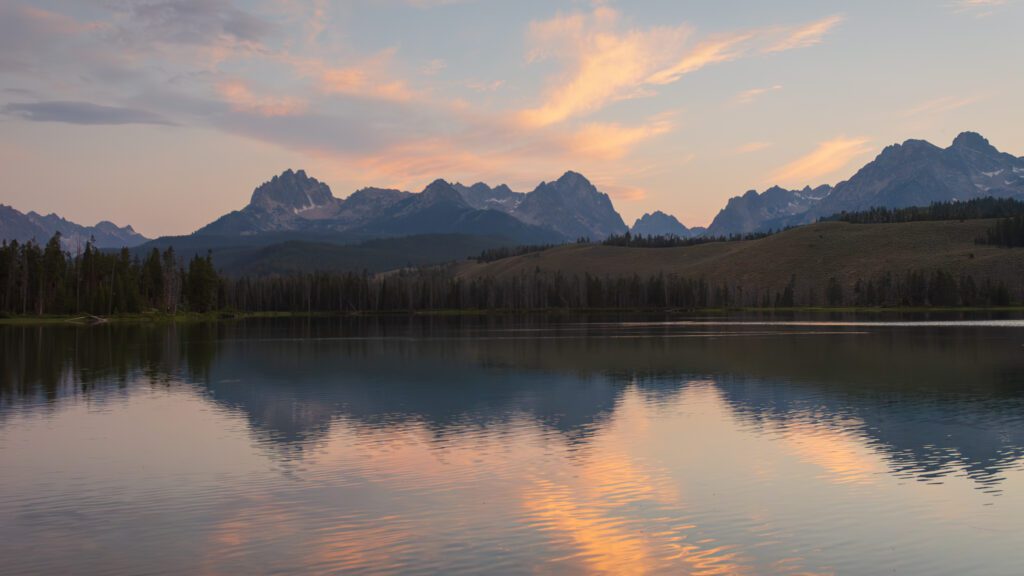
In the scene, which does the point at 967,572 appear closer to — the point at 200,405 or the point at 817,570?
the point at 817,570

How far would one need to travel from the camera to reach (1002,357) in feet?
269

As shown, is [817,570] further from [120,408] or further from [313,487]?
[120,408]

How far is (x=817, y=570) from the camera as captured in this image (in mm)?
20688

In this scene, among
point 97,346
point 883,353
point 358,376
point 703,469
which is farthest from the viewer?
point 97,346

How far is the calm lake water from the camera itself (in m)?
22.1

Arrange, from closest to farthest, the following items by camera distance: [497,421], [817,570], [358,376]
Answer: [817,570]
[497,421]
[358,376]

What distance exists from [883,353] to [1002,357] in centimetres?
1157

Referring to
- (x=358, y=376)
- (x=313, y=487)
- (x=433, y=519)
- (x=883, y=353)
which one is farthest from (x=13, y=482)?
(x=883, y=353)

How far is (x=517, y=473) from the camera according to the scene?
32.2 metres

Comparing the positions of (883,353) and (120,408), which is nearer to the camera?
(120,408)

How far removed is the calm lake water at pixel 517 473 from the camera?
22141 mm

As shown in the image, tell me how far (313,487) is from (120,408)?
90.0ft

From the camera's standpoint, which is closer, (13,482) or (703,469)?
(13,482)

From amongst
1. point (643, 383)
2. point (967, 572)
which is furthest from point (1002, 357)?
point (967, 572)
